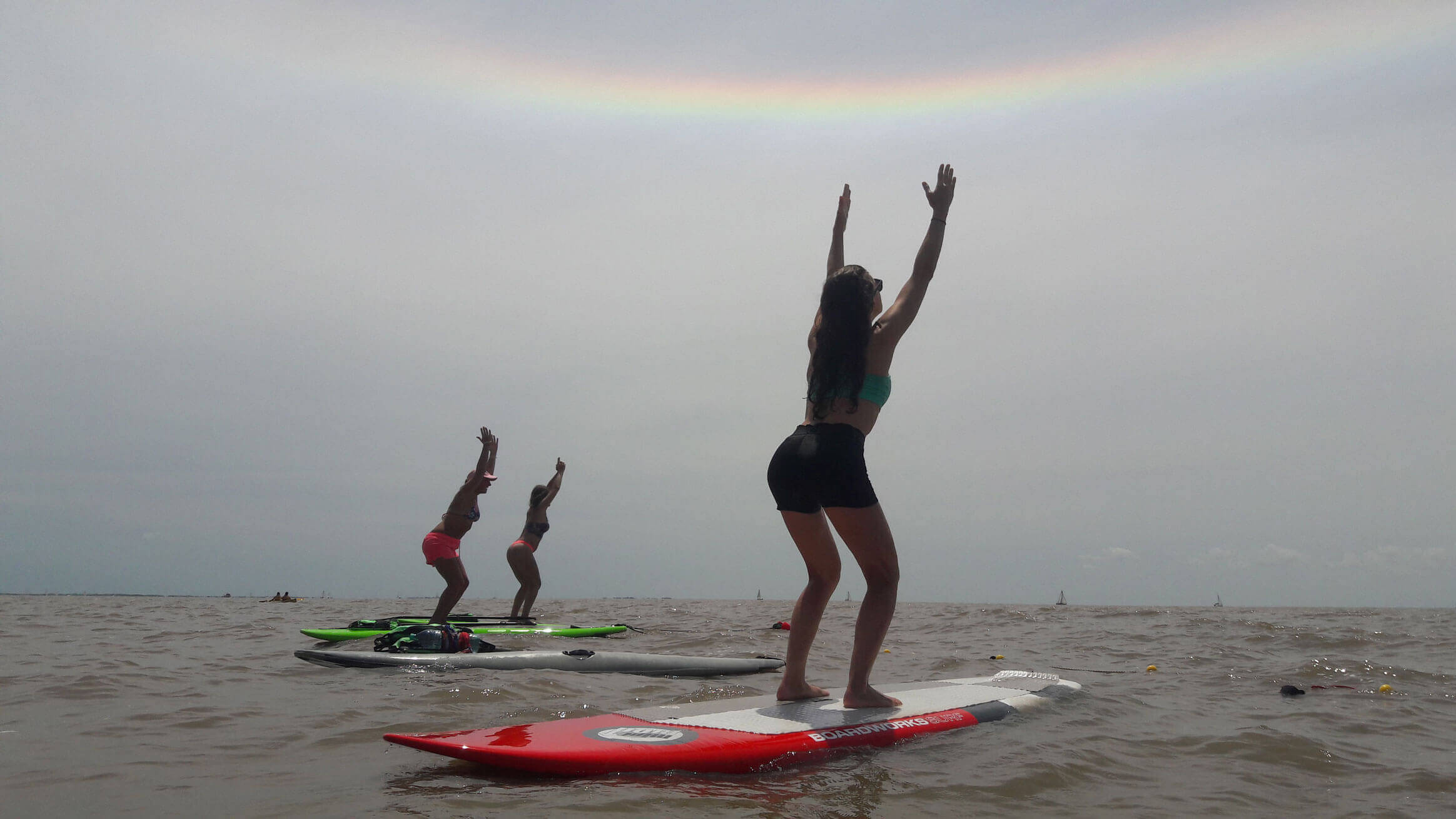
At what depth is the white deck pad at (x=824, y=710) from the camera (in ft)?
12.3

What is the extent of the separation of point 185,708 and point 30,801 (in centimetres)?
204

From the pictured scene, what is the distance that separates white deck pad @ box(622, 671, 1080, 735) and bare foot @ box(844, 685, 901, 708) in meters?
0.03

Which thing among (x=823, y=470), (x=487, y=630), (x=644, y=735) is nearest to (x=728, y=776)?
(x=644, y=735)

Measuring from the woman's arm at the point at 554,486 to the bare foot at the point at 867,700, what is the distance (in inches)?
331

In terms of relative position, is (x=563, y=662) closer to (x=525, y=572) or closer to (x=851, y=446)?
(x=851, y=446)

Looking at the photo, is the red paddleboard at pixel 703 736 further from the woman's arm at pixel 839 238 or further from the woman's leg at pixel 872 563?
the woman's arm at pixel 839 238

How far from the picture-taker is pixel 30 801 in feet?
9.11

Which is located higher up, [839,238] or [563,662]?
[839,238]

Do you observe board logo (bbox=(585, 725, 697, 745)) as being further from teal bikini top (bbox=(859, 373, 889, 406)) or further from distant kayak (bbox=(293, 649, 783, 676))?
distant kayak (bbox=(293, 649, 783, 676))

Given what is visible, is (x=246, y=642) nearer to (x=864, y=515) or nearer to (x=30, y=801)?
(x=30, y=801)

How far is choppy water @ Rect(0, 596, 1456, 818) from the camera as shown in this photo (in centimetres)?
289

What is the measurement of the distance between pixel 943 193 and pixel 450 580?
776cm

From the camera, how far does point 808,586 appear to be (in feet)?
14.0

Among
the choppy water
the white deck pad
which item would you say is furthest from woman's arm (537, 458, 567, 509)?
the white deck pad
